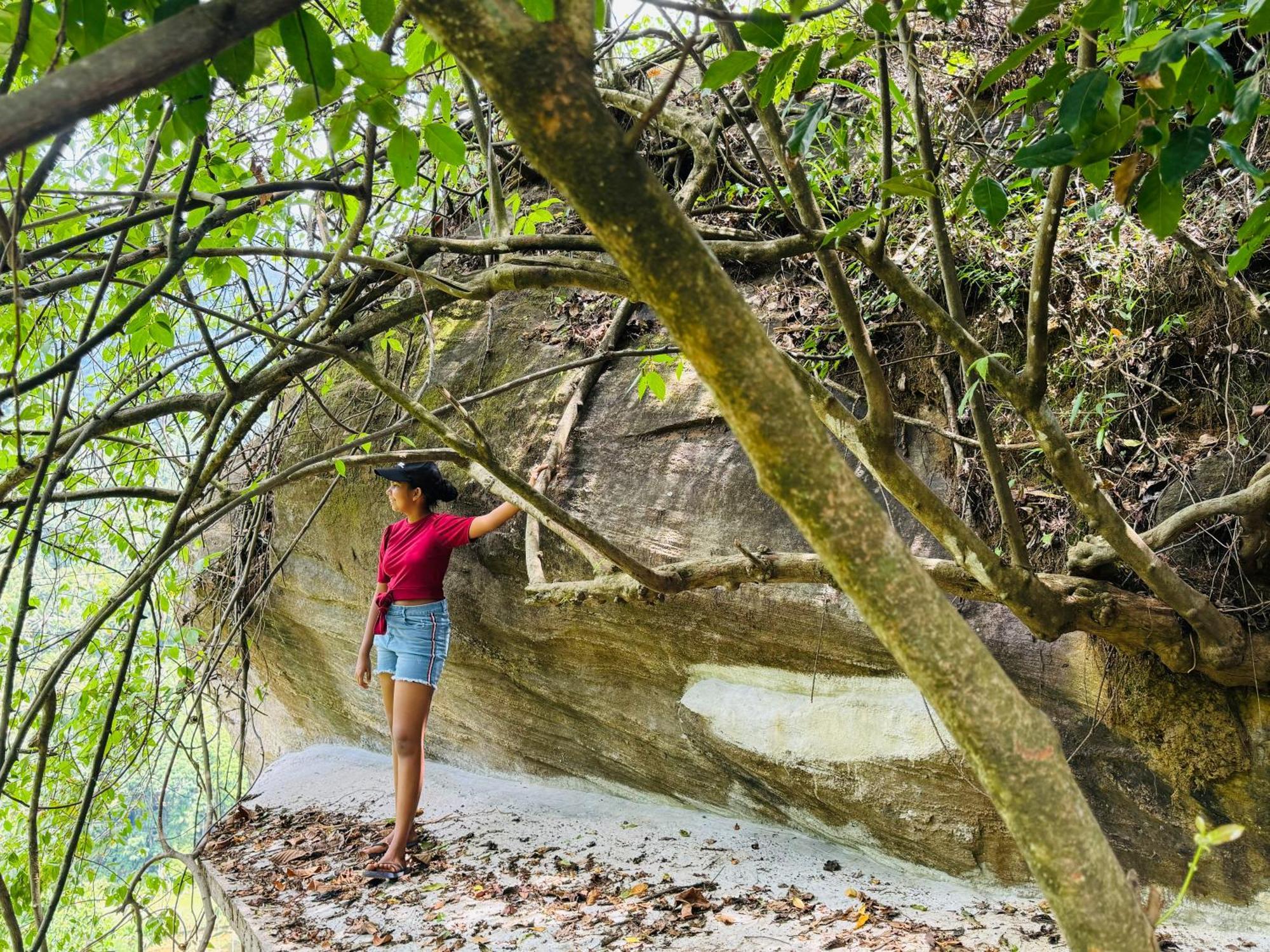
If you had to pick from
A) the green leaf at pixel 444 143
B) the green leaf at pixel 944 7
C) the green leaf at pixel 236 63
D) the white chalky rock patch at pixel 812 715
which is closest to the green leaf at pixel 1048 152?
the green leaf at pixel 944 7

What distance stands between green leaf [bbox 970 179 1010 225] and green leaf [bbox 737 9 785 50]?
520 millimetres

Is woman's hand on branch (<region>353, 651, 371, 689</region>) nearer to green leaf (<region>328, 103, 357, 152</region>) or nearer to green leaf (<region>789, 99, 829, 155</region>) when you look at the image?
green leaf (<region>328, 103, 357, 152</region>)

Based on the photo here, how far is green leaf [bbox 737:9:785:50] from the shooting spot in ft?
5.90

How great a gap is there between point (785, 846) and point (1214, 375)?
A: 2.70 m

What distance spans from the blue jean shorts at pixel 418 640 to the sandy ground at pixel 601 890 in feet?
3.14

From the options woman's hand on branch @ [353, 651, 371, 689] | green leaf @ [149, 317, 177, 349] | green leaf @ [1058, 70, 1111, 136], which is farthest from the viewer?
woman's hand on branch @ [353, 651, 371, 689]

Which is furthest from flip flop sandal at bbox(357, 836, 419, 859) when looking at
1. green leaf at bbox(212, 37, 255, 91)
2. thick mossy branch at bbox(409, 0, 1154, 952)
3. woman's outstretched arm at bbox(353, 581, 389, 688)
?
thick mossy branch at bbox(409, 0, 1154, 952)

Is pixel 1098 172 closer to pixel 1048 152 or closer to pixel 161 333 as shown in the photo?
pixel 1048 152

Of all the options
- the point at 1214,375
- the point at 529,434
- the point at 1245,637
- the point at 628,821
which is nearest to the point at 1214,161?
the point at 1214,375

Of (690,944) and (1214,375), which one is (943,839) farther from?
(1214,375)

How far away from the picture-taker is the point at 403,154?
1.82m

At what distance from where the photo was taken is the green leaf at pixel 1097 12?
170 centimetres

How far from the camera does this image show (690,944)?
3.43 meters

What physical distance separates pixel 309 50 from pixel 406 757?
362 cm
